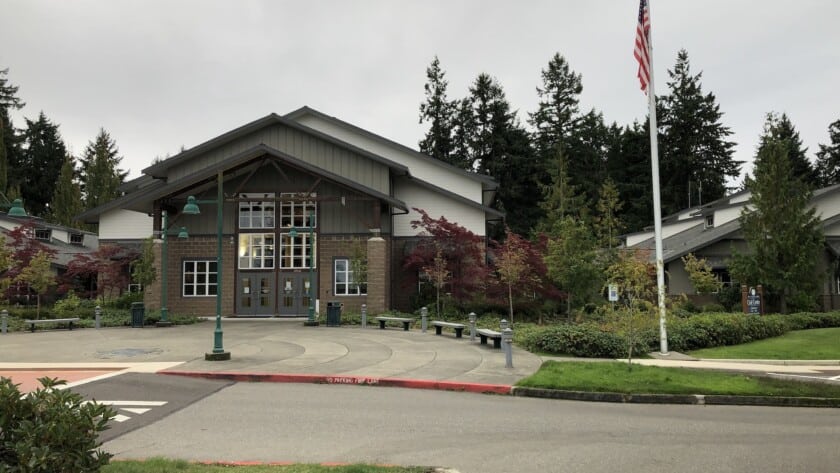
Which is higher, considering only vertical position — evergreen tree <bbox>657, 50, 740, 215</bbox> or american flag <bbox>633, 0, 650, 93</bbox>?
evergreen tree <bbox>657, 50, 740, 215</bbox>

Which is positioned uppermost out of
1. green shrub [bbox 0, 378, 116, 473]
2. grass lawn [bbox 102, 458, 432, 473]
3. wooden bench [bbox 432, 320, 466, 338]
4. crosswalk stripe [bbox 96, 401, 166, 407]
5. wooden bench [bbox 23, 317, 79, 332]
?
green shrub [bbox 0, 378, 116, 473]

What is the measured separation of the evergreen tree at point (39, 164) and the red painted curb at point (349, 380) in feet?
220

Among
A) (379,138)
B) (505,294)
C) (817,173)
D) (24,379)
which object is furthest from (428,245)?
(817,173)

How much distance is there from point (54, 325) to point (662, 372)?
22.2 m

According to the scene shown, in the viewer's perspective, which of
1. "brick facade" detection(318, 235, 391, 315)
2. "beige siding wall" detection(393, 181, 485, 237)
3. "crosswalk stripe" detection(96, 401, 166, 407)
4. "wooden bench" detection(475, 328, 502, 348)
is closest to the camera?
"crosswalk stripe" detection(96, 401, 166, 407)

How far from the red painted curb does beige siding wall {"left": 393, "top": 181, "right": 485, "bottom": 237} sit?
56.0 feet

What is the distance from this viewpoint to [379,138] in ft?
111

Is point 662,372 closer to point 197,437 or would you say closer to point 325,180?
point 197,437

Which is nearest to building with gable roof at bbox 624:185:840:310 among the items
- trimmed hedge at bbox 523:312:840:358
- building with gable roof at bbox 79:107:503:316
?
trimmed hedge at bbox 523:312:840:358

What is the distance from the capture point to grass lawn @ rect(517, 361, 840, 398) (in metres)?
10.9

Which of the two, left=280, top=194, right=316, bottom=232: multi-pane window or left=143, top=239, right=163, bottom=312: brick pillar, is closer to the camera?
left=143, top=239, right=163, bottom=312: brick pillar

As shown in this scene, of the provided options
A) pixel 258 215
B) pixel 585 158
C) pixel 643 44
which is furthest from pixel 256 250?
pixel 585 158

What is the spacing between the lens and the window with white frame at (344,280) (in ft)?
89.0

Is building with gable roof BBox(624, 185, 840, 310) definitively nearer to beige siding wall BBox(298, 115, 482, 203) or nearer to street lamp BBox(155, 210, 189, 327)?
beige siding wall BBox(298, 115, 482, 203)
